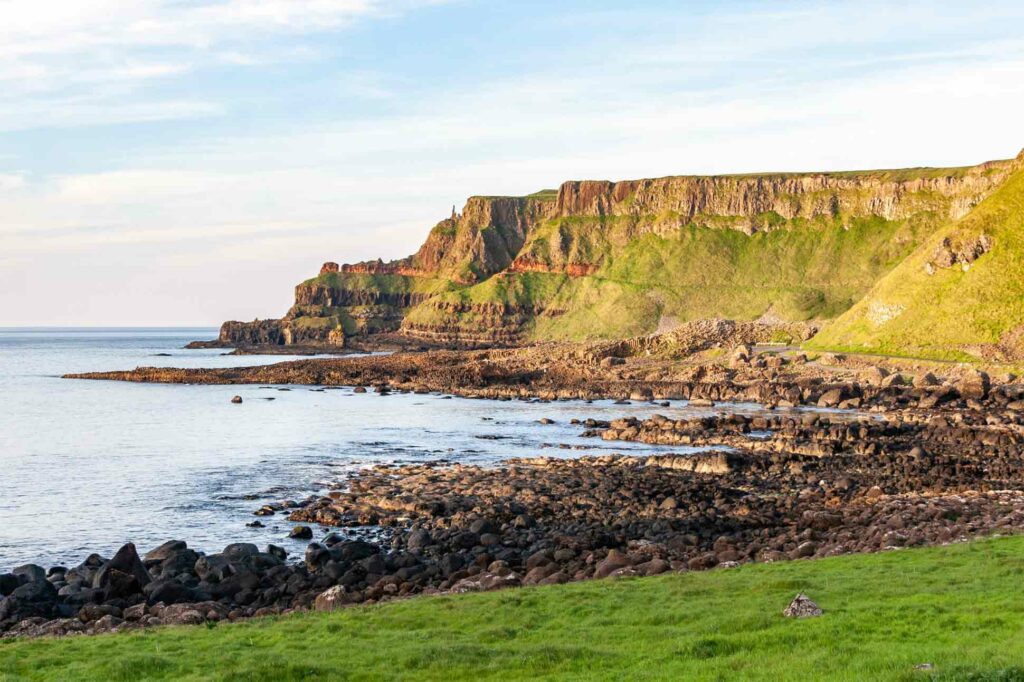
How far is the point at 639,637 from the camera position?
2047 cm

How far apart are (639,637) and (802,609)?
380cm

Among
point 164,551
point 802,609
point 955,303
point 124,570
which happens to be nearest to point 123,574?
point 124,570

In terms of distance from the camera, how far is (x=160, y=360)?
652ft

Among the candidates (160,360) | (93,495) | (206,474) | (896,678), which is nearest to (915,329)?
(206,474)

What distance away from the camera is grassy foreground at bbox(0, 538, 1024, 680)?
55.9 ft

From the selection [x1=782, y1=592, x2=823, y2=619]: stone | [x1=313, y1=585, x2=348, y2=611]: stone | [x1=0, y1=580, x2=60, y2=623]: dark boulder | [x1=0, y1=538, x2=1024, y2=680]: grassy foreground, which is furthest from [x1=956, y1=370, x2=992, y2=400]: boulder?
[x1=0, y1=580, x2=60, y2=623]: dark boulder

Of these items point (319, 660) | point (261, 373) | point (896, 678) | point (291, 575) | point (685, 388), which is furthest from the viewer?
A: point (261, 373)

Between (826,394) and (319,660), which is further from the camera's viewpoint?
(826,394)

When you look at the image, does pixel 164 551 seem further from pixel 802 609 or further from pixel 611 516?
pixel 802 609

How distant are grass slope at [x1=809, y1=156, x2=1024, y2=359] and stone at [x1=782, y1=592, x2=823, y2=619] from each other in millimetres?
92186

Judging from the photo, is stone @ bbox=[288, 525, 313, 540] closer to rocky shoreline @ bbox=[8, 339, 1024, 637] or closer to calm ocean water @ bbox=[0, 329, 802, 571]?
rocky shoreline @ bbox=[8, 339, 1024, 637]

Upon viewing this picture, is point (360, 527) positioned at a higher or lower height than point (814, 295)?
lower

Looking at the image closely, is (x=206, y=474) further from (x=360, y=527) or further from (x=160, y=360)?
(x=160, y=360)

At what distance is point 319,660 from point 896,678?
11.4 meters
